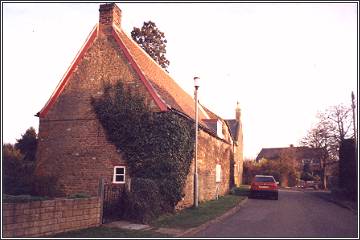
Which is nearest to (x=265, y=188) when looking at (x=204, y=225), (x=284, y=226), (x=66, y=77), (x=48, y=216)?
(x=284, y=226)

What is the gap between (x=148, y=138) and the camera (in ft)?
51.8

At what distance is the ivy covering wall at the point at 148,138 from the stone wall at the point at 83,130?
18.3 inches

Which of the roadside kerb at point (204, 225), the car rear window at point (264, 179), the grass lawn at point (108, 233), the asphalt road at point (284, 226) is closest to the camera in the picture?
the grass lawn at point (108, 233)

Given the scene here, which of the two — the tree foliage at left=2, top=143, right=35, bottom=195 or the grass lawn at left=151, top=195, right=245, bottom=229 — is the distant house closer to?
the grass lawn at left=151, top=195, right=245, bottom=229

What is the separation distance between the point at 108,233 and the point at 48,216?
5.90ft

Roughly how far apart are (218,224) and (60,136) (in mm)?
9536

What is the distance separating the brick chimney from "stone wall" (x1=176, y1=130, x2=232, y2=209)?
7.86 m

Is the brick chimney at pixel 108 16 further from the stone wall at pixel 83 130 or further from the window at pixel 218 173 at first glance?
the window at pixel 218 173

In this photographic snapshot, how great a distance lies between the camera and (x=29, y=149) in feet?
Result: 88.0

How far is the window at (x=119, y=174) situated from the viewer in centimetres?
1609

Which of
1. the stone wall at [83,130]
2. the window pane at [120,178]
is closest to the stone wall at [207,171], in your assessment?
the window pane at [120,178]

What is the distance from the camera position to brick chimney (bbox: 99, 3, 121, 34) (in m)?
18.7

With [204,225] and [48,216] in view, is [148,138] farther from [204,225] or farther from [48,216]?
[48,216]

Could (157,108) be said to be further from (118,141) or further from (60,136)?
(60,136)
